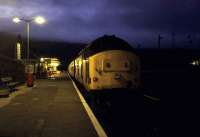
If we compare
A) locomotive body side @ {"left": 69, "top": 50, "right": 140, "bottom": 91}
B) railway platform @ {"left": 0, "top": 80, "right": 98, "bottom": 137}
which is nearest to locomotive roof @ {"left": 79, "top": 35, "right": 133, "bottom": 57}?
locomotive body side @ {"left": 69, "top": 50, "right": 140, "bottom": 91}

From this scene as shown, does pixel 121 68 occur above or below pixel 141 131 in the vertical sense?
above

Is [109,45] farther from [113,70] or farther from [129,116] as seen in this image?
[129,116]

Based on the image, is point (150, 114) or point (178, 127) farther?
point (150, 114)

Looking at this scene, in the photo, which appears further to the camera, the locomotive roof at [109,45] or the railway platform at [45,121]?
the locomotive roof at [109,45]

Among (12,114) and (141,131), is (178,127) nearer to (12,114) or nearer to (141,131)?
(141,131)

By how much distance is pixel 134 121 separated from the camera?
1417cm

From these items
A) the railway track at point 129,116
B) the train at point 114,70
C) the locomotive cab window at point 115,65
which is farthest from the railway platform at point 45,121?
the locomotive cab window at point 115,65

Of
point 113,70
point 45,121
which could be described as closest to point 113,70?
point 113,70

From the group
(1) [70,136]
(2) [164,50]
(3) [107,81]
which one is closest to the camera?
(1) [70,136]

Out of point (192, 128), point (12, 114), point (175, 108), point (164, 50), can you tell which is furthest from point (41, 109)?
point (164, 50)

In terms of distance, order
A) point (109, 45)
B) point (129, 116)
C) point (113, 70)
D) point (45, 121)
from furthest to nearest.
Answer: point (109, 45) < point (113, 70) < point (129, 116) < point (45, 121)

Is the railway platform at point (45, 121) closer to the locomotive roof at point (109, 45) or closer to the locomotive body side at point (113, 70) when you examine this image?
the locomotive body side at point (113, 70)

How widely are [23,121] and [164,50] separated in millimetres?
142495

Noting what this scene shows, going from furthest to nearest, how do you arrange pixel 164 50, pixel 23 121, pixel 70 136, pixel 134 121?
pixel 164 50 → pixel 134 121 → pixel 23 121 → pixel 70 136
